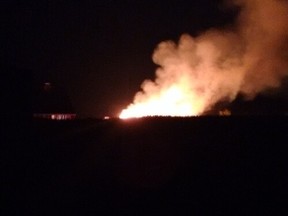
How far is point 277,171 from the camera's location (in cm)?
1055

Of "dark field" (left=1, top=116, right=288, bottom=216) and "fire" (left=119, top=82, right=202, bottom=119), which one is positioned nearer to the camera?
"dark field" (left=1, top=116, right=288, bottom=216)

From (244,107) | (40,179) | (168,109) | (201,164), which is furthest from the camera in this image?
(244,107)

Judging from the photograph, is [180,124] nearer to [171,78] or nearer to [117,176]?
[117,176]

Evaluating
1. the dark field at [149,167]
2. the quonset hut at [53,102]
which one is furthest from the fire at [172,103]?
the dark field at [149,167]

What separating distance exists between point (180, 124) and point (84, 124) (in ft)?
7.57

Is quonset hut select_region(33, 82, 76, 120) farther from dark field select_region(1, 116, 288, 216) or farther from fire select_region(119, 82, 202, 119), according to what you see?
dark field select_region(1, 116, 288, 216)

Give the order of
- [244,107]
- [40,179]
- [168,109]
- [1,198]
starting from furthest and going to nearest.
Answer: [244,107] < [168,109] < [40,179] < [1,198]

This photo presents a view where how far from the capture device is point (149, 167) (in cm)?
1071

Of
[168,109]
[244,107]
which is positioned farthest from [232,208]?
[244,107]

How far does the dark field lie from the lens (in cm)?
969

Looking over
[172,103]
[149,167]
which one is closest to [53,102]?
[172,103]

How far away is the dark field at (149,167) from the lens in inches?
381

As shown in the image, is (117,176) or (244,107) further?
(244,107)

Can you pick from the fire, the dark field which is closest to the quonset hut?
the fire
